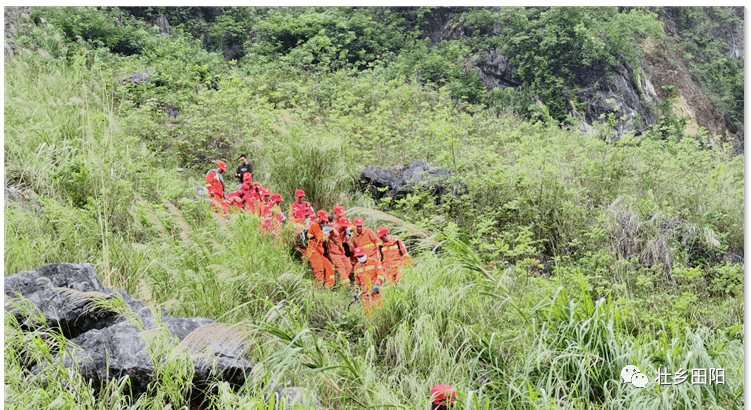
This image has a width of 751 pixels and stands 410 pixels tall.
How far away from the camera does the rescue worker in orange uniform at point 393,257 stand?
3059 mm

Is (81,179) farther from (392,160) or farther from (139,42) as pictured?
(392,160)

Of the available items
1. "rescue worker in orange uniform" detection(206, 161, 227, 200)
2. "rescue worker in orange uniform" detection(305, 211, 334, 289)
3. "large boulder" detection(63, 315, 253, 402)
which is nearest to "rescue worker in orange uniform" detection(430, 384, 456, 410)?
"large boulder" detection(63, 315, 253, 402)

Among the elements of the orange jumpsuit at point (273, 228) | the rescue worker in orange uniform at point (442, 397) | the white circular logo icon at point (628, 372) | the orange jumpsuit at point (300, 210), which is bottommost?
the white circular logo icon at point (628, 372)

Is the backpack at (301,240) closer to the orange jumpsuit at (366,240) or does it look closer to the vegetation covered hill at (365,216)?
the vegetation covered hill at (365,216)

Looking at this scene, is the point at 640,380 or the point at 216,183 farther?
the point at 216,183

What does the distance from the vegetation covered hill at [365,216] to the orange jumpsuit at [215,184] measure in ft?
0.54

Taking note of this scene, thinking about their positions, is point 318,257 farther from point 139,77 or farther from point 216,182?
point 139,77

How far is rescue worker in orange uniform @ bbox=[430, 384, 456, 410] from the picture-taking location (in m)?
2.13

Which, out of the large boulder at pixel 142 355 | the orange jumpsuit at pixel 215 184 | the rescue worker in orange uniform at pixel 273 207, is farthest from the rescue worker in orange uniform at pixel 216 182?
the large boulder at pixel 142 355

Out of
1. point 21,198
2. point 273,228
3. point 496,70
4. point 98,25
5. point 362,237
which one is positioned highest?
point 98,25

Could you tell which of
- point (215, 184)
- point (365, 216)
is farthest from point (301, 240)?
point (215, 184)

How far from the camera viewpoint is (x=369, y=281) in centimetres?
310

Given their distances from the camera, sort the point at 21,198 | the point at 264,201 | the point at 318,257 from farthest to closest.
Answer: the point at 264,201 → the point at 318,257 → the point at 21,198

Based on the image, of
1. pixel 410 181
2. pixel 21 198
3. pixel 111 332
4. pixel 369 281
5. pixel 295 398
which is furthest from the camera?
pixel 410 181
